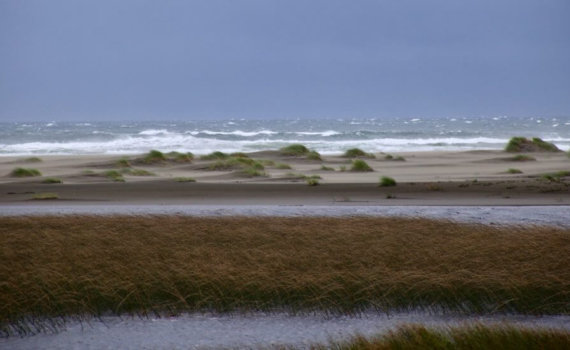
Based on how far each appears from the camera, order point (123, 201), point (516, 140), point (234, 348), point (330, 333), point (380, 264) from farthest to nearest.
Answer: point (516, 140) → point (123, 201) → point (380, 264) → point (330, 333) → point (234, 348)

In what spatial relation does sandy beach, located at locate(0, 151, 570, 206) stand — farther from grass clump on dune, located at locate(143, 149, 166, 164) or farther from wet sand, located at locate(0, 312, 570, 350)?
wet sand, located at locate(0, 312, 570, 350)

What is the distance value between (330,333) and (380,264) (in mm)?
1922

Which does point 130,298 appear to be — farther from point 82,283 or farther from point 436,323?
point 436,323

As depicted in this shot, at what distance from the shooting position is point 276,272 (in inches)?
439

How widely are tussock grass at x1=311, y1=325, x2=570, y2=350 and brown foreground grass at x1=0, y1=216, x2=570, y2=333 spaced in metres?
1.86

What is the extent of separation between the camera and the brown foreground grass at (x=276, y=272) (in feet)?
34.4

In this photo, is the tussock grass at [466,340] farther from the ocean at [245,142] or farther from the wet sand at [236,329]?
the ocean at [245,142]

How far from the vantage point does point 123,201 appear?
22438mm

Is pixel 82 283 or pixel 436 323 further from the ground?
pixel 82 283

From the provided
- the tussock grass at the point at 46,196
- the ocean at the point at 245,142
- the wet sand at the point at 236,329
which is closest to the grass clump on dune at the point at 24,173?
the tussock grass at the point at 46,196

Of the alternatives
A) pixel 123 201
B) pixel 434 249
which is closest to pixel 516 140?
pixel 123 201

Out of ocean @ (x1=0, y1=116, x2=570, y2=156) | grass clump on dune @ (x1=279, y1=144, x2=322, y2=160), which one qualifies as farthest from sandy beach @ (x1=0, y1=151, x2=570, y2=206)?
ocean @ (x1=0, y1=116, x2=570, y2=156)

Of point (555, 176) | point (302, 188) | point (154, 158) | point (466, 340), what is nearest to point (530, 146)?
point (555, 176)

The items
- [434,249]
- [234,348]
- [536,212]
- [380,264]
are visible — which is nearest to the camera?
[234,348]
